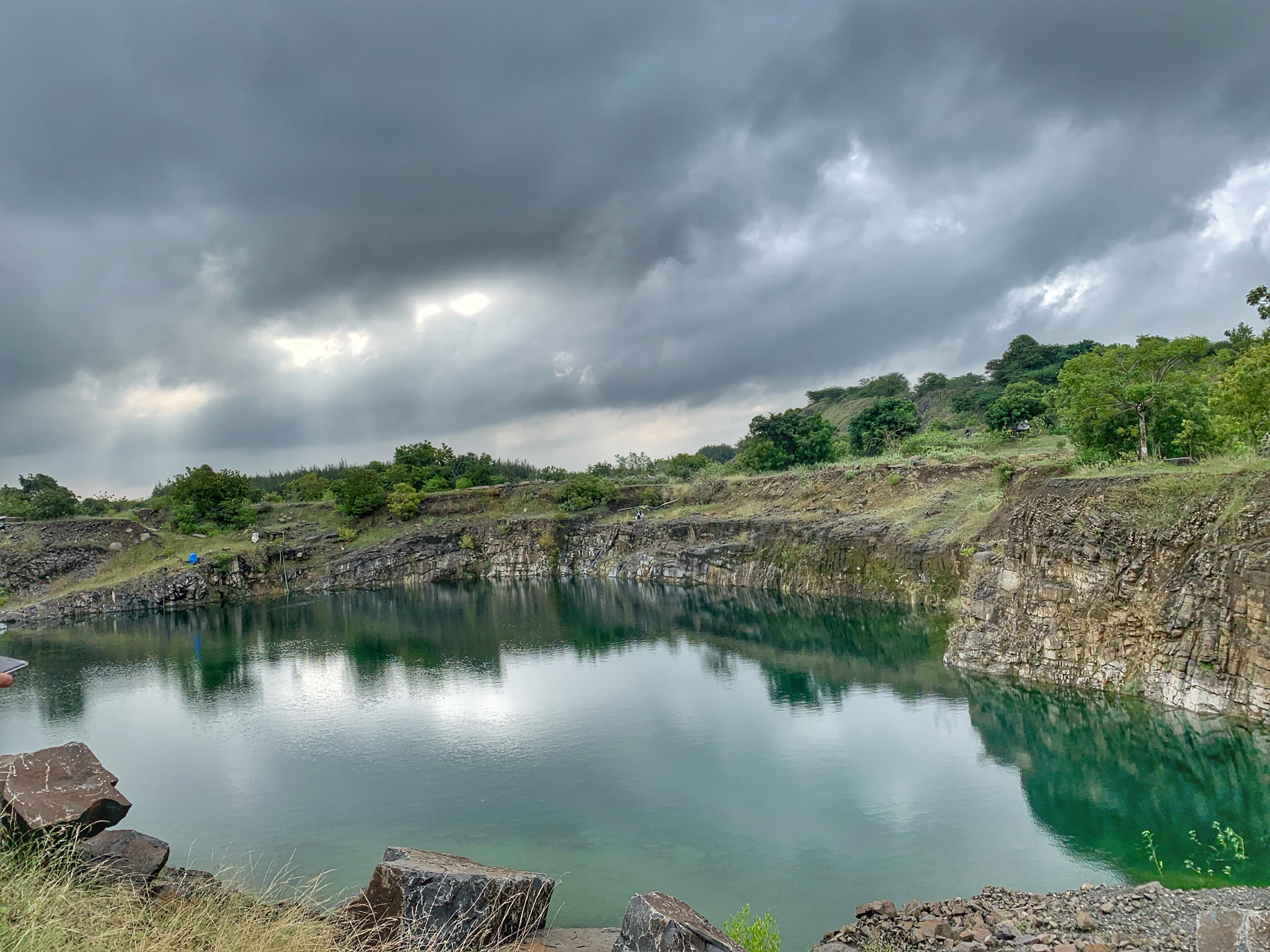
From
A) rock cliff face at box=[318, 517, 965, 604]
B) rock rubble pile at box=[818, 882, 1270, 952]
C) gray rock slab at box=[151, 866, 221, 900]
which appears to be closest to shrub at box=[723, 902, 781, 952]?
rock rubble pile at box=[818, 882, 1270, 952]

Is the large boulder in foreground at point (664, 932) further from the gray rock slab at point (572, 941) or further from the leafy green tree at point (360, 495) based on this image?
the leafy green tree at point (360, 495)

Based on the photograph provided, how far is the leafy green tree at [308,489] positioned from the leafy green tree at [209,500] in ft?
34.1

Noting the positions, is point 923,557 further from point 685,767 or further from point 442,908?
point 442,908

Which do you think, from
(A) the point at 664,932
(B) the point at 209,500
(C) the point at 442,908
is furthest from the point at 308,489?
(A) the point at 664,932

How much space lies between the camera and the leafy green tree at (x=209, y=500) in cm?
6284

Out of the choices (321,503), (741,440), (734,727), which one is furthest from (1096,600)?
(321,503)

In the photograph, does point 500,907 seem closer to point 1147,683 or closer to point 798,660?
point 1147,683

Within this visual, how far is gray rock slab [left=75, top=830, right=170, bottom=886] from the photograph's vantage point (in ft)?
31.8

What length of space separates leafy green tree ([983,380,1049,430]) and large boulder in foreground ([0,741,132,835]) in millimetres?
51681

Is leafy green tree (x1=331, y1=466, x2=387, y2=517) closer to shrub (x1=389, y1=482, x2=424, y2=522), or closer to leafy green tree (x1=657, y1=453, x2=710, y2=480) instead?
shrub (x1=389, y1=482, x2=424, y2=522)

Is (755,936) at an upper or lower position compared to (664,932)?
lower

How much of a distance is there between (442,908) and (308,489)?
7701cm

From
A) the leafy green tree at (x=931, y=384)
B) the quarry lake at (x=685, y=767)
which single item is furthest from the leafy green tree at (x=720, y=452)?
the quarry lake at (x=685, y=767)

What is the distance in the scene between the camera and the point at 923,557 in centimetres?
3491
